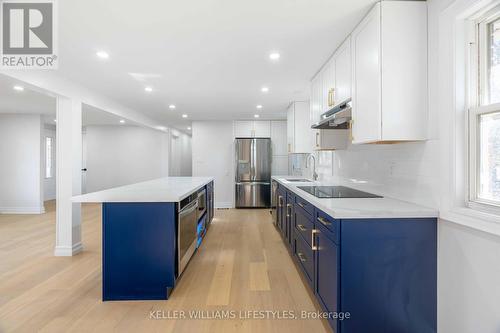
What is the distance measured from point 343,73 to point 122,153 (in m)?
7.48

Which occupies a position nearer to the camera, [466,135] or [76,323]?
[466,135]

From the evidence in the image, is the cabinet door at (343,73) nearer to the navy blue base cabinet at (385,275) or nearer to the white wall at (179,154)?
the navy blue base cabinet at (385,275)

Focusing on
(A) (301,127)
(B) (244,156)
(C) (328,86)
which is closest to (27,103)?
(B) (244,156)

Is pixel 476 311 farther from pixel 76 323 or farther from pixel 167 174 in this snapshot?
pixel 167 174

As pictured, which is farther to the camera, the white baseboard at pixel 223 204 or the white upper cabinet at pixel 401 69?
the white baseboard at pixel 223 204

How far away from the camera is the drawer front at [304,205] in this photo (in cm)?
240

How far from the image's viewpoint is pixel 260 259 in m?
3.46

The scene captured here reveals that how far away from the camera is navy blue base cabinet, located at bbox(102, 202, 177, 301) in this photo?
2.43m

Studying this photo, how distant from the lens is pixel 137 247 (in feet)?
8.05

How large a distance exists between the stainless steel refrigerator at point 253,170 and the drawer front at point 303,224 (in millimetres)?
3778

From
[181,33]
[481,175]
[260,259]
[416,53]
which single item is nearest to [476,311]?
[481,175]

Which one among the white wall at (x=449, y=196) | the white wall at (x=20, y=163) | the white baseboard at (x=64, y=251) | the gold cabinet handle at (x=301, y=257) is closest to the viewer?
the white wall at (x=449, y=196)

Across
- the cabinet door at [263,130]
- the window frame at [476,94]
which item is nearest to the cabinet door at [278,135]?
the cabinet door at [263,130]

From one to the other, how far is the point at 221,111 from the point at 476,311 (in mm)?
5250
